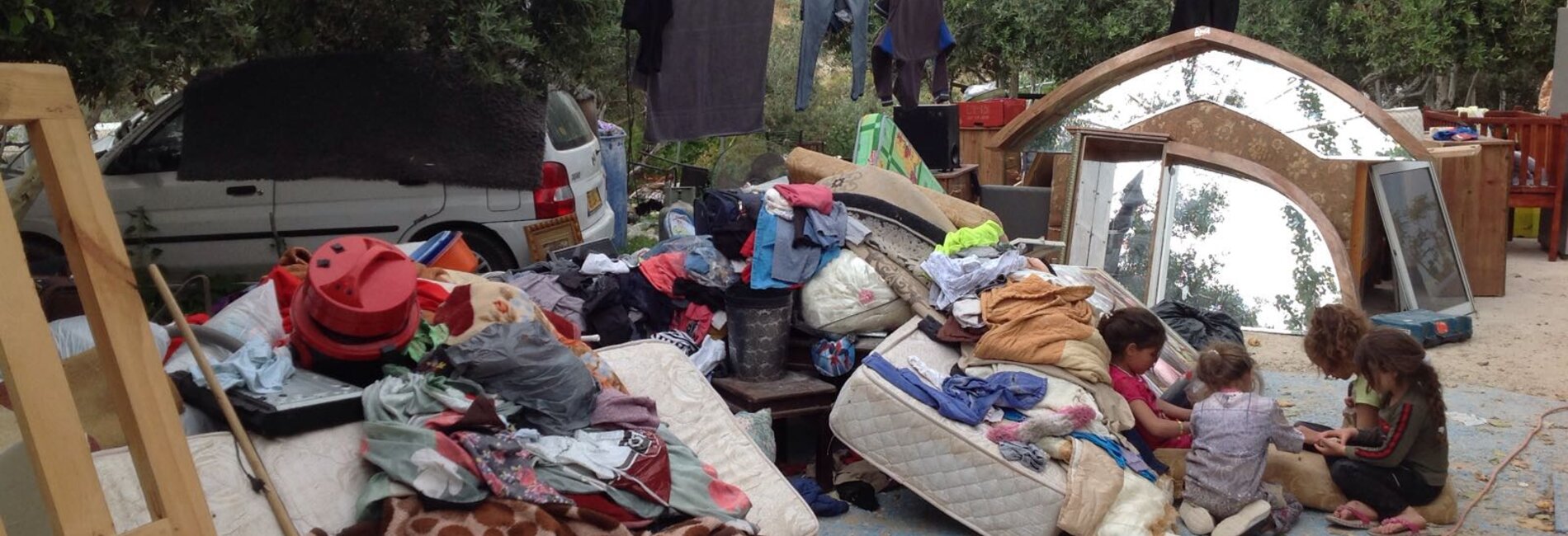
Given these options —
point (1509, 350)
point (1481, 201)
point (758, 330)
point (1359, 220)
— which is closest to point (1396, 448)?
point (758, 330)

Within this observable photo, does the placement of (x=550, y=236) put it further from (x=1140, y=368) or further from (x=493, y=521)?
(x=493, y=521)

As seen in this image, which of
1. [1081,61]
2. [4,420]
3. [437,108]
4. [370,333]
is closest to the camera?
[4,420]

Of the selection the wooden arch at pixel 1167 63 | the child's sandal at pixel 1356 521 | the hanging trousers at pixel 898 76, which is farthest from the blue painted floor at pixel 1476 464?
the hanging trousers at pixel 898 76

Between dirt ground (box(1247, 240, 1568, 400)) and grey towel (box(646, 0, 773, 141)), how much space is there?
3426 mm

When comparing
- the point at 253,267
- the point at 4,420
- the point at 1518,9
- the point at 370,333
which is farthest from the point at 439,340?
the point at 1518,9

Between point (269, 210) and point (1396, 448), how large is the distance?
6200mm

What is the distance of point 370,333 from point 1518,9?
16477 mm

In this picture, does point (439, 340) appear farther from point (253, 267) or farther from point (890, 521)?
point (253, 267)

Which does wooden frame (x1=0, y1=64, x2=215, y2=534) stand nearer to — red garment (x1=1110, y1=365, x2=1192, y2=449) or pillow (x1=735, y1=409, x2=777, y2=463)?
pillow (x1=735, y1=409, x2=777, y2=463)

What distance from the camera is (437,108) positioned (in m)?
7.45

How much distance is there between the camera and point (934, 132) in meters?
10.5

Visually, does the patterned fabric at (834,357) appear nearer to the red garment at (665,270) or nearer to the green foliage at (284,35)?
the red garment at (665,270)

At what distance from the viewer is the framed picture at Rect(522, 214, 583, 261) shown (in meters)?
7.55

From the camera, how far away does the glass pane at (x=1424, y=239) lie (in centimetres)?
845
